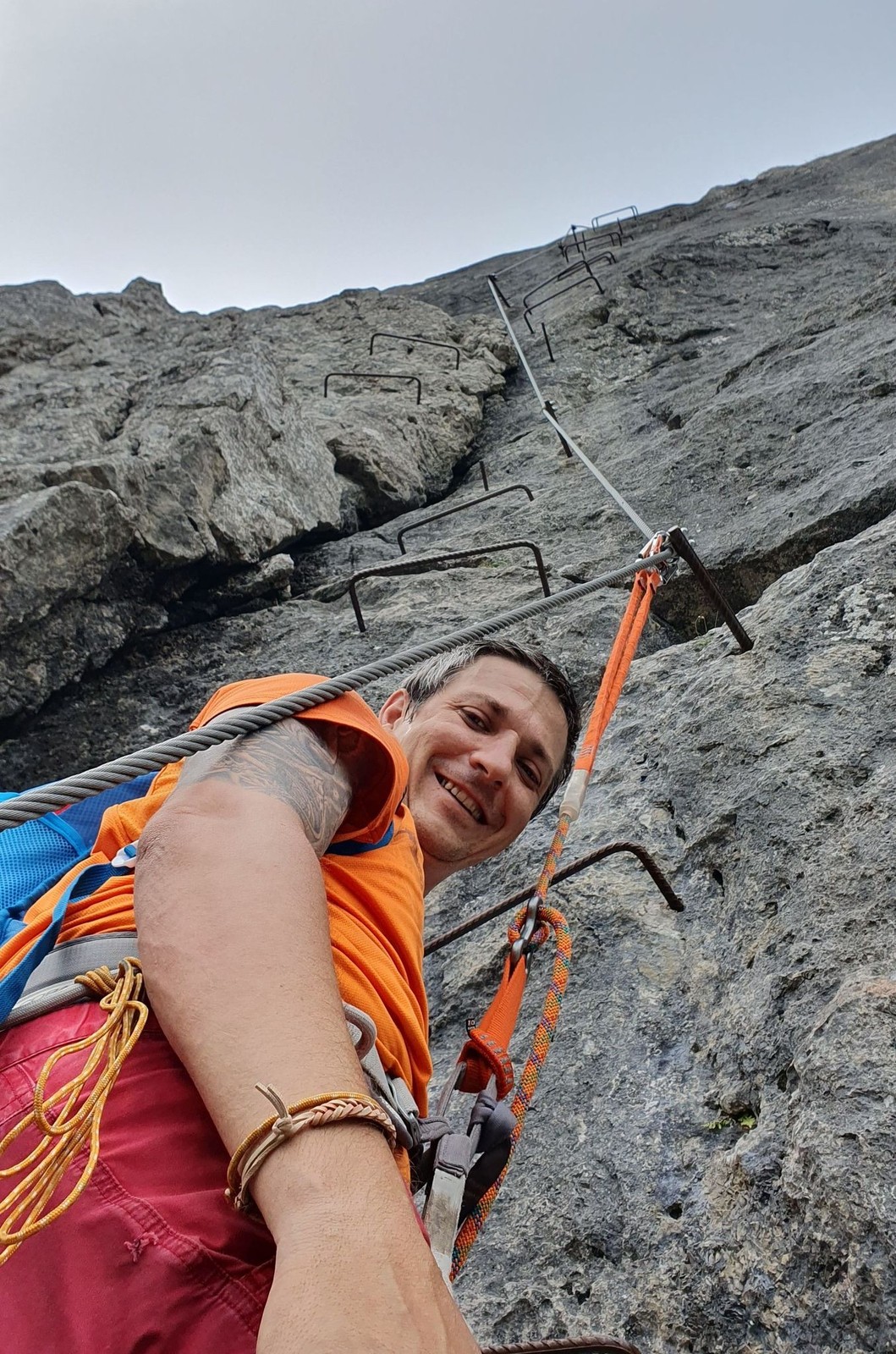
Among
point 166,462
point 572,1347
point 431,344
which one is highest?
point 431,344

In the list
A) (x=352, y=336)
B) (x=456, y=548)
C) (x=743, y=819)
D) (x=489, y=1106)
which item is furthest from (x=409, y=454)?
(x=489, y=1106)

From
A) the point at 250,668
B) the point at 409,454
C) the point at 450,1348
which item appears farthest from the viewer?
the point at 409,454

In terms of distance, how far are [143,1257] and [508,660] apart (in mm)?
1520

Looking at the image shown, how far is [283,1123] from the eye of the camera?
854 millimetres

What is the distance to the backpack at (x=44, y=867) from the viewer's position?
1.17 m

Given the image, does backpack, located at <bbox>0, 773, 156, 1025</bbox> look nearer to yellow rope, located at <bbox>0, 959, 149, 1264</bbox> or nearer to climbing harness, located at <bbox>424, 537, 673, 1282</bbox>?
yellow rope, located at <bbox>0, 959, 149, 1264</bbox>

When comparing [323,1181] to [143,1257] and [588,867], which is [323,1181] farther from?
[588,867]

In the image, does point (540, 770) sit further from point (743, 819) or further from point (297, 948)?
point (297, 948)

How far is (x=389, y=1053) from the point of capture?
131 cm

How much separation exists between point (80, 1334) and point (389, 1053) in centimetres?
50

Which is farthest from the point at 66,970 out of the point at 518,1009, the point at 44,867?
the point at 518,1009

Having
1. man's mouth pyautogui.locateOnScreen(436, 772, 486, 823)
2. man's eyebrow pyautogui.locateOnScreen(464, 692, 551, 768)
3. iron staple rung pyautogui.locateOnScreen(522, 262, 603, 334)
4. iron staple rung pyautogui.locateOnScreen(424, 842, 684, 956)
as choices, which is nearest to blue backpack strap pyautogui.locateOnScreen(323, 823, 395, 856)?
man's mouth pyautogui.locateOnScreen(436, 772, 486, 823)

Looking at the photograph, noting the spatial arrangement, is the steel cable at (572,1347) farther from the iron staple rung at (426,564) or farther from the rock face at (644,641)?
the iron staple rung at (426,564)

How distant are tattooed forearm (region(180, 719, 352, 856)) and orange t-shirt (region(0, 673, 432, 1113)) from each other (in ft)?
0.15
